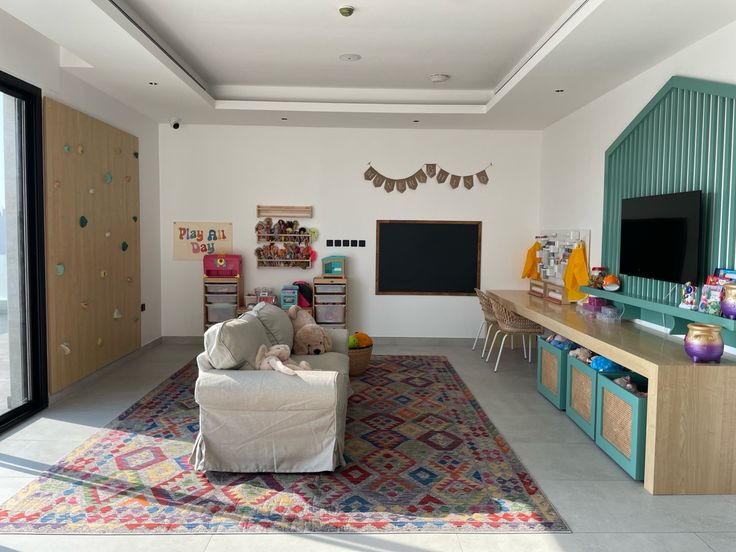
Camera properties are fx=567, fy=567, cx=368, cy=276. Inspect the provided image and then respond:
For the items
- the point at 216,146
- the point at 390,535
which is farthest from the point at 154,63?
the point at 390,535

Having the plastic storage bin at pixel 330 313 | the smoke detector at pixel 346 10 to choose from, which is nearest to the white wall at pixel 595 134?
the smoke detector at pixel 346 10

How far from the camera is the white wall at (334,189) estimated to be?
684 cm

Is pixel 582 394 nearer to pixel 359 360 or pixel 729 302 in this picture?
pixel 729 302

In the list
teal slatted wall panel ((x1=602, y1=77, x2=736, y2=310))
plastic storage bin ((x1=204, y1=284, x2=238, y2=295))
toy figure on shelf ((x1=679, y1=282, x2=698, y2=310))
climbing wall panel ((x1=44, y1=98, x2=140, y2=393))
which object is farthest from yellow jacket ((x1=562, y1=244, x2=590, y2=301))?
climbing wall panel ((x1=44, y1=98, x2=140, y2=393))

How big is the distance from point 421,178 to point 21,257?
14.2 ft

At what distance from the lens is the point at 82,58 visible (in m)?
4.30

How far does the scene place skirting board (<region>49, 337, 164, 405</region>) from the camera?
4.59m

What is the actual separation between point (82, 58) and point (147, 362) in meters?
3.07

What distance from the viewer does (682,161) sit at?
3939mm

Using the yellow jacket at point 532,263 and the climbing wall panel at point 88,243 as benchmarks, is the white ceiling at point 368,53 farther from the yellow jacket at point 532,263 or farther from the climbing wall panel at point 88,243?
the yellow jacket at point 532,263

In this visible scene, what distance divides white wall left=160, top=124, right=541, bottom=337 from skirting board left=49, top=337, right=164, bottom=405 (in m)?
0.42

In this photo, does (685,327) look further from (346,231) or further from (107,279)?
(107,279)

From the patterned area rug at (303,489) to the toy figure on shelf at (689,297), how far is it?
148 cm

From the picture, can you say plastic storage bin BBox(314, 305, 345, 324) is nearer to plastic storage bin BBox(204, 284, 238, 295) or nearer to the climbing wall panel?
plastic storage bin BBox(204, 284, 238, 295)
